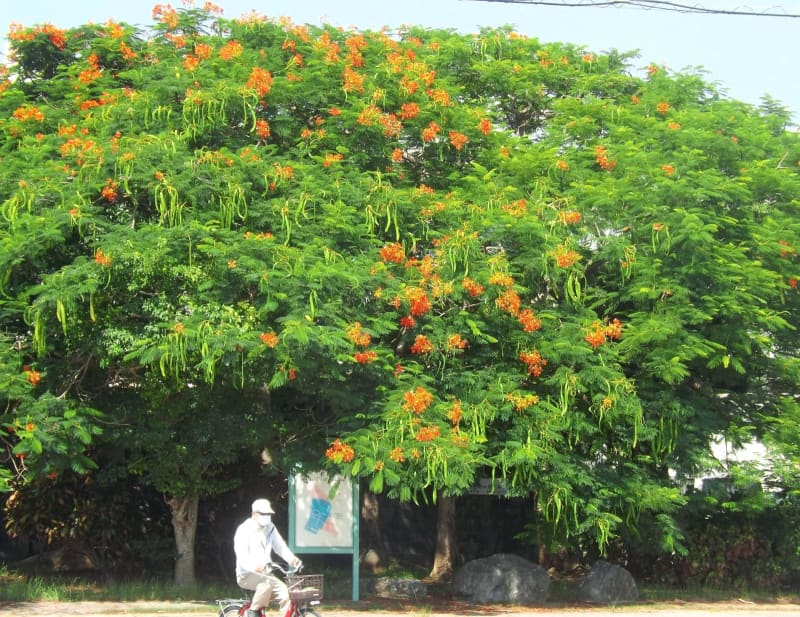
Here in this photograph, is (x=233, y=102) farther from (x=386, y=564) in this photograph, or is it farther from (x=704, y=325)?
(x=386, y=564)

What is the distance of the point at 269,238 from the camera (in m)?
11.5

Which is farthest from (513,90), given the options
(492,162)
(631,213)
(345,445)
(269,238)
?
(345,445)

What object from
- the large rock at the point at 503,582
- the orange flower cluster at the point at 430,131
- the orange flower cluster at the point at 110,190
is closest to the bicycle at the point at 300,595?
the orange flower cluster at the point at 110,190

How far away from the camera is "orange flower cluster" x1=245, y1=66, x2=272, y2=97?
13039mm

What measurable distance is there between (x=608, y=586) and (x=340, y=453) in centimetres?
539

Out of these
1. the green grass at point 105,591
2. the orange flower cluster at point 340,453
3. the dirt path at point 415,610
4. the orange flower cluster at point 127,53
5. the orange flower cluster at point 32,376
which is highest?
the orange flower cluster at point 127,53

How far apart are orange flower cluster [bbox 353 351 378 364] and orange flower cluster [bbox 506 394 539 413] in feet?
5.87

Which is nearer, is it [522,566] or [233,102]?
[233,102]

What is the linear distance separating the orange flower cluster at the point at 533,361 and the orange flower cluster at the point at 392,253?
192 centimetres

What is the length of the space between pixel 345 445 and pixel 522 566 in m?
4.27

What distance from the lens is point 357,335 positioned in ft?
36.4

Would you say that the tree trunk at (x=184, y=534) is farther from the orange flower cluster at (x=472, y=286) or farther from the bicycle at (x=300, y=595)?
the bicycle at (x=300, y=595)

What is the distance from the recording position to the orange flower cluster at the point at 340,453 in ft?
37.4

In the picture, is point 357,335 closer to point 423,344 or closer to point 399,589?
point 423,344
